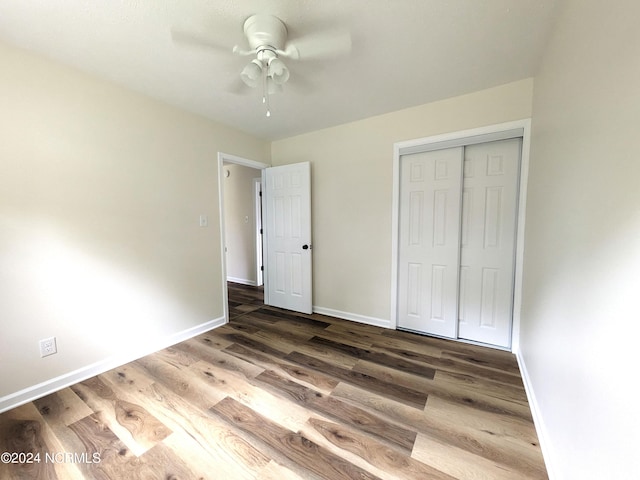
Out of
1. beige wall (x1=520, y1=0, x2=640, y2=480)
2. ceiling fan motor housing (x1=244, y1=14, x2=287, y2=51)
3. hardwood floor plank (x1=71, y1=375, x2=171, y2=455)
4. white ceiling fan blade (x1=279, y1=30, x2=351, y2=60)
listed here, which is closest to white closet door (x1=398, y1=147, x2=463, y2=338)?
beige wall (x1=520, y1=0, x2=640, y2=480)

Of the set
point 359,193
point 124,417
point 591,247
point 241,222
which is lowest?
point 124,417

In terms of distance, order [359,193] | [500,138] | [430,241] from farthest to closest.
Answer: [359,193], [430,241], [500,138]

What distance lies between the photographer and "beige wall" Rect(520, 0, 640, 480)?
679 millimetres

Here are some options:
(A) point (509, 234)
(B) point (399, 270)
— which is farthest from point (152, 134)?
(A) point (509, 234)

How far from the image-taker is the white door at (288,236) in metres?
3.18

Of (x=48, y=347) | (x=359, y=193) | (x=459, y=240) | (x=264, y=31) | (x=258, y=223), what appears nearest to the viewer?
(x=264, y=31)

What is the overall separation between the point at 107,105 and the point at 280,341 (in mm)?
2538

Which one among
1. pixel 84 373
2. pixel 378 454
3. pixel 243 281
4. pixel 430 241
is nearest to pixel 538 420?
pixel 378 454

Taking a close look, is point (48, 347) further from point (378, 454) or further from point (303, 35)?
point (303, 35)

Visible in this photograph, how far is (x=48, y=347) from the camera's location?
179 centimetres

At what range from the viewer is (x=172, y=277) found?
2.49 meters

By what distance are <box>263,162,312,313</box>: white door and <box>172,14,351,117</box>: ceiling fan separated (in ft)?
4.73

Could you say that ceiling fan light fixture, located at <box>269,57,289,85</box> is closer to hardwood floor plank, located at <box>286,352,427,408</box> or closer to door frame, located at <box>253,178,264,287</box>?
hardwood floor plank, located at <box>286,352,427,408</box>

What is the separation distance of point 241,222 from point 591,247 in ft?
15.4
